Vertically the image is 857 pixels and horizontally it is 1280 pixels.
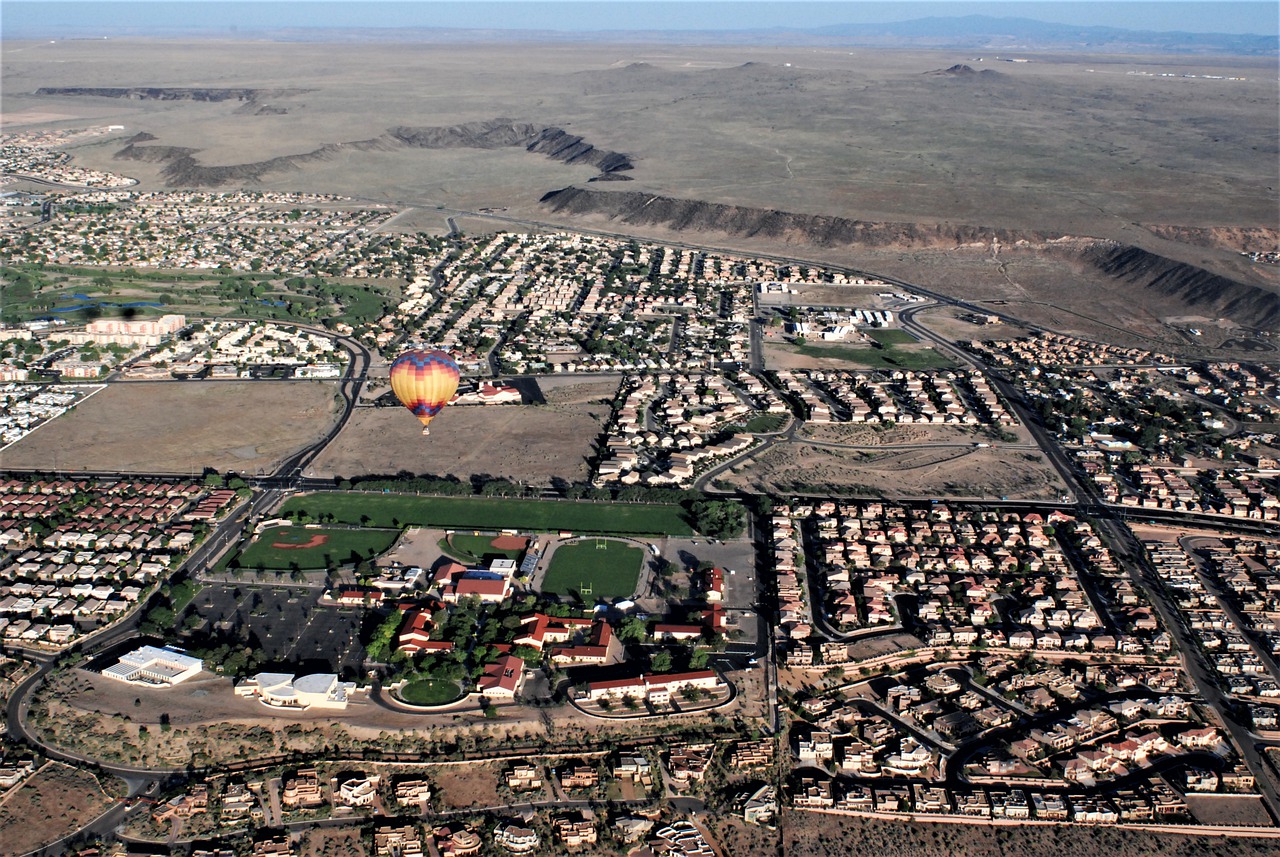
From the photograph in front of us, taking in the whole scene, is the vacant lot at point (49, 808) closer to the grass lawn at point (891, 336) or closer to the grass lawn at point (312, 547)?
the grass lawn at point (312, 547)

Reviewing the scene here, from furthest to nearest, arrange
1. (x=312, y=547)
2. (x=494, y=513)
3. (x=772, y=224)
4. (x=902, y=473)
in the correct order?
(x=772, y=224) < (x=902, y=473) < (x=494, y=513) < (x=312, y=547)

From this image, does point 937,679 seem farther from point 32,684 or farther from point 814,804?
point 32,684

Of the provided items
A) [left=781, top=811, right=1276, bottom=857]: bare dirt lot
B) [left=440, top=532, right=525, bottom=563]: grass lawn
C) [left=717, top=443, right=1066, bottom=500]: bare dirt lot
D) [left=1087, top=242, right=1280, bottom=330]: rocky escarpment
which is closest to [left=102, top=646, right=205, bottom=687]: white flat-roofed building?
[left=440, top=532, right=525, bottom=563]: grass lawn

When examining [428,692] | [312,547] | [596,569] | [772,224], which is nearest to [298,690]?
[428,692]

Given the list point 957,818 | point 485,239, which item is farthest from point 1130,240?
point 957,818

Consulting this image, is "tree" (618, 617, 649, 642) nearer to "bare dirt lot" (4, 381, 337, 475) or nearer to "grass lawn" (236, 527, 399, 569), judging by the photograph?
"grass lawn" (236, 527, 399, 569)

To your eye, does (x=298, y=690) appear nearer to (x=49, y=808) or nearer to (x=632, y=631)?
(x=49, y=808)

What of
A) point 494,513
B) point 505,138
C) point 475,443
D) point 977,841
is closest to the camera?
Answer: point 977,841
